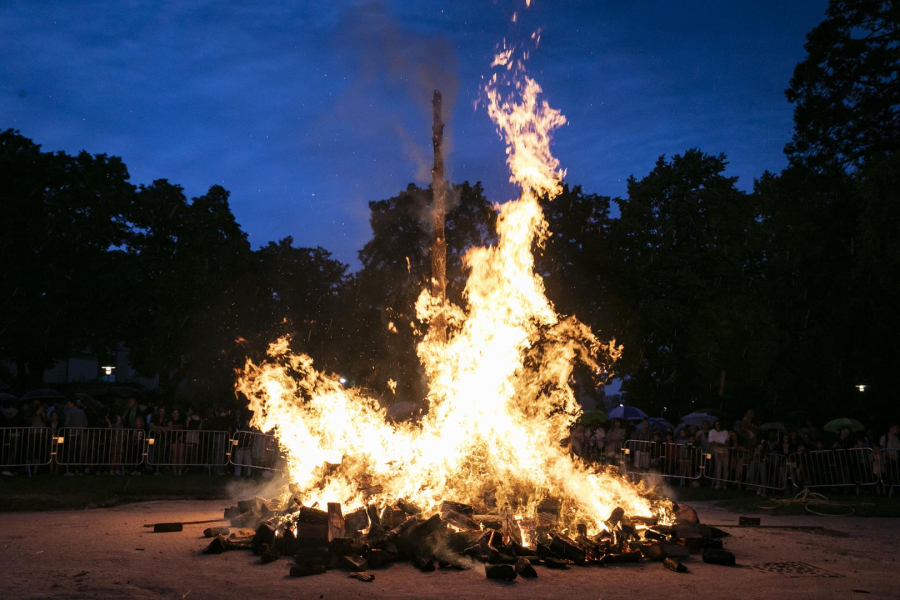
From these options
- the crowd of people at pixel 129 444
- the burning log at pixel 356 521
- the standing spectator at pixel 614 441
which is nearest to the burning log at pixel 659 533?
the burning log at pixel 356 521

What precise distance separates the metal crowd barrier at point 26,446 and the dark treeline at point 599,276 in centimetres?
1335

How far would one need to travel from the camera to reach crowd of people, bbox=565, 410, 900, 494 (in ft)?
53.7

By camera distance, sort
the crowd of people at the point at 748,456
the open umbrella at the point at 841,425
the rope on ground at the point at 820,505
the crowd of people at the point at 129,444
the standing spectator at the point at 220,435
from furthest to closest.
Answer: the open umbrella at the point at 841,425 → the standing spectator at the point at 220,435 → the crowd of people at the point at 129,444 → the crowd of people at the point at 748,456 → the rope on ground at the point at 820,505

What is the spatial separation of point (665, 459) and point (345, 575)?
40.3 ft

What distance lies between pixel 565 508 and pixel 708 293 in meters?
26.2

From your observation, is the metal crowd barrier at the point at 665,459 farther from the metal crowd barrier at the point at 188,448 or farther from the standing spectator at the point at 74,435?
the standing spectator at the point at 74,435

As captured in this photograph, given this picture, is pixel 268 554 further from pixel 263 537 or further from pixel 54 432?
pixel 54 432

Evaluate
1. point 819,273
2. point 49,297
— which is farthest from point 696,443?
point 49,297

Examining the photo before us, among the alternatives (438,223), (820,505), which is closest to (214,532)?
(438,223)

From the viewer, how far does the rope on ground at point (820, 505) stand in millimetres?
13492

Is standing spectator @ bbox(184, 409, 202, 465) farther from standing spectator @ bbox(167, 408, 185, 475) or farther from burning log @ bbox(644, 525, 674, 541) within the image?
burning log @ bbox(644, 525, 674, 541)

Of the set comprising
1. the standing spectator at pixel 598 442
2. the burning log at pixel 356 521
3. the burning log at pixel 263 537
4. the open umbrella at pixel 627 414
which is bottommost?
the burning log at pixel 263 537

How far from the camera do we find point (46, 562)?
7.77 m

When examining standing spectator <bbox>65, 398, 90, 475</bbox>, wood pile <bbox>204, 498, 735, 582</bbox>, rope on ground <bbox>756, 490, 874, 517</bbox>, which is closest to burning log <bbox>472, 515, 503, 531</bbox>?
wood pile <bbox>204, 498, 735, 582</bbox>
